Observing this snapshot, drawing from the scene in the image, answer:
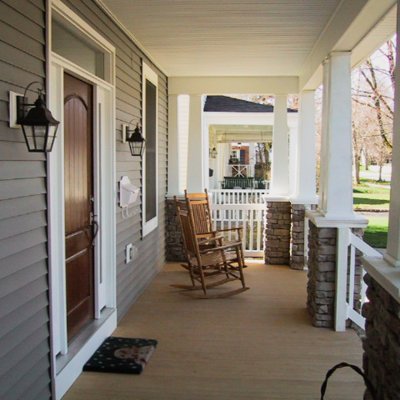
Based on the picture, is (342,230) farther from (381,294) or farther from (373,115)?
(373,115)

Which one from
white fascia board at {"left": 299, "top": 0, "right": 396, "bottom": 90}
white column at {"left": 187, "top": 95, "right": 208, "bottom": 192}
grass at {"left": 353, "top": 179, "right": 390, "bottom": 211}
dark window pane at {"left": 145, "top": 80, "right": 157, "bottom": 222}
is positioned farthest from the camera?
grass at {"left": 353, "top": 179, "right": 390, "bottom": 211}

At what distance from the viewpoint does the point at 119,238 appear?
4.55 metres

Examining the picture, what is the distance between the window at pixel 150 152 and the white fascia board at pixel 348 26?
1.92 meters

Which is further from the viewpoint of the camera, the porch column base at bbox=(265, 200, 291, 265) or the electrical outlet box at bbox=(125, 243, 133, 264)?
the porch column base at bbox=(265, 200, 291, 265)

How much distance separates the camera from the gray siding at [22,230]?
236cm

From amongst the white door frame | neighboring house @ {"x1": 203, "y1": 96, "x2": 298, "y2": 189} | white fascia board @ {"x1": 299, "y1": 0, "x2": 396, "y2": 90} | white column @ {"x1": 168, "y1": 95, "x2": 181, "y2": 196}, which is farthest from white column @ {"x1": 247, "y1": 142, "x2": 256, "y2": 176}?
the white door frame

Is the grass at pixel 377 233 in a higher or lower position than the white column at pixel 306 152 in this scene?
lower

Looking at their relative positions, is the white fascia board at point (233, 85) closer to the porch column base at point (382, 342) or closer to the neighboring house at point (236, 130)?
the neighboring house at point (236, 130)

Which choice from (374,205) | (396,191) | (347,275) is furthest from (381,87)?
(396,191)

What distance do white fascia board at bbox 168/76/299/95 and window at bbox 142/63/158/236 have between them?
937mm

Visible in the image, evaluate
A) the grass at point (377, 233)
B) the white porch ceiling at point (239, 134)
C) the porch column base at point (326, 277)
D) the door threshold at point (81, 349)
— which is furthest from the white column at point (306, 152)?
the white porch ceiling at point (239, 134)

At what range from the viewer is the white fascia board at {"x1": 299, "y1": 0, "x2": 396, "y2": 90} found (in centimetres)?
320

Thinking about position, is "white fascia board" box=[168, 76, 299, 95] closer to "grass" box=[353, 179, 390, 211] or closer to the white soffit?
the white soffit

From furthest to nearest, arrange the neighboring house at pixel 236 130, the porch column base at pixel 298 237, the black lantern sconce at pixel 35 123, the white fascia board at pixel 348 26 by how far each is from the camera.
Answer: the neighboring house at pixel 236 130, the porch column base at pixel 298 237, the white fascia board at pixel 348 26, the black lantern sconce at pixel 35 123
